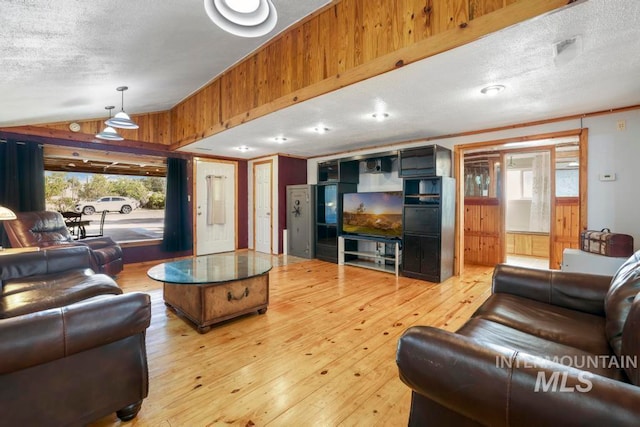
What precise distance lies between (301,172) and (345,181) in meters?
1.58

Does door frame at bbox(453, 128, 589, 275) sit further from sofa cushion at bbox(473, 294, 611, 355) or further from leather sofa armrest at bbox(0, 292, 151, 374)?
leather sofa armrest at bbox(0, 292, 151, 374)

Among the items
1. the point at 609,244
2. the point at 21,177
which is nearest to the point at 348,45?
the point at 609,244

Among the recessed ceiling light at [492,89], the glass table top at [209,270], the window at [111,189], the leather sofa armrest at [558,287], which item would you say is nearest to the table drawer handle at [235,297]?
the glass table top at [209,270]

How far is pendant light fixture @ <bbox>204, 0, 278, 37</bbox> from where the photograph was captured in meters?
1.24

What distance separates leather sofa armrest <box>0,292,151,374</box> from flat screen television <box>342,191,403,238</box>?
12.7 ft

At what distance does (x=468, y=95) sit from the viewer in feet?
9.51

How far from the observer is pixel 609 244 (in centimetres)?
310

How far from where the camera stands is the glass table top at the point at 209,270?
2613mm

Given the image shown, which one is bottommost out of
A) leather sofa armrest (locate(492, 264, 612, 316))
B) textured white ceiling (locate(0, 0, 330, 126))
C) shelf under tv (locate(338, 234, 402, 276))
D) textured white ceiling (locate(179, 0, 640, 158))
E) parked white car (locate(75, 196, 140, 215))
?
shelf under tv (locate(338, 234, 402, 276))

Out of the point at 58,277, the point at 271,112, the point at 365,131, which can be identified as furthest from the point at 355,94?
the point at 58,277

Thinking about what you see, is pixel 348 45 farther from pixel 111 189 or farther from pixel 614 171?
pixel 111 189

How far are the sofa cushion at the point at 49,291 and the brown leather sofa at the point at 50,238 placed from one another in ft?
3.79

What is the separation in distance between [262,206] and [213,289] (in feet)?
13.8

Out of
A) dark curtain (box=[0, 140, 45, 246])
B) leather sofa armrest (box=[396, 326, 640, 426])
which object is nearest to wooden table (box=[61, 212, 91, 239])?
dark curtain (box=[0, 140, 45, 246])
